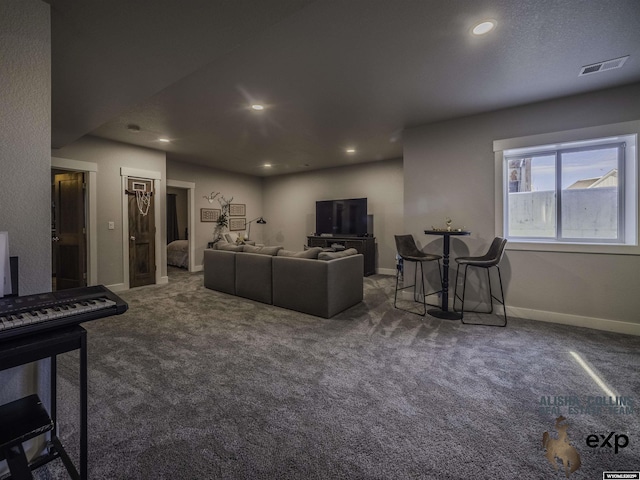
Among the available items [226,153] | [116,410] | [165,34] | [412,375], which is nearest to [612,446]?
[412,375]

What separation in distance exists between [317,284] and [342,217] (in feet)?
11.4

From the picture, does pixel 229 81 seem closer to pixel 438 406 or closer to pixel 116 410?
pixel 116 410

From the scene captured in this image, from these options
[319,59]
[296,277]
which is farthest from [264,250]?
[319,59]

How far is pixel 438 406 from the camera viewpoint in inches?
69.0

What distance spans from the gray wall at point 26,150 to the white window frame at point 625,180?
4.11 meters

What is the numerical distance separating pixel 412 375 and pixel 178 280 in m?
5.00

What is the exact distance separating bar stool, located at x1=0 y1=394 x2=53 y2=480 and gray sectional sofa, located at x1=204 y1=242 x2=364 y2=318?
252cm

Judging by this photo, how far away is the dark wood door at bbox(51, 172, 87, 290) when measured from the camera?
14.9ft

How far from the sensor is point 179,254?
281 inches

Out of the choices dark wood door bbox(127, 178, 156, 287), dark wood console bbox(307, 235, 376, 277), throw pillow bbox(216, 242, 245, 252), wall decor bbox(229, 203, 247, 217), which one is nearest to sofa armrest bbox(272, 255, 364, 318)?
throw pillow bbox(216, 242, 245, 252)

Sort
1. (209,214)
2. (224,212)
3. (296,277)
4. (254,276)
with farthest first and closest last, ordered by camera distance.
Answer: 1. (224,212)
2. (209,214)
3. (254,276)
4. (296,277)

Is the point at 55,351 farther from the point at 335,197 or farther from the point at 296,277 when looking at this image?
the point at 335,197

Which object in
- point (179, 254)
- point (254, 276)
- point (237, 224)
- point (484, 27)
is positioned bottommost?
point (254, 276)

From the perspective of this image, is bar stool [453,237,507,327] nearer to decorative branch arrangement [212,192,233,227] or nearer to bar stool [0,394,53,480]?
bar stool [0,394,53,480]
